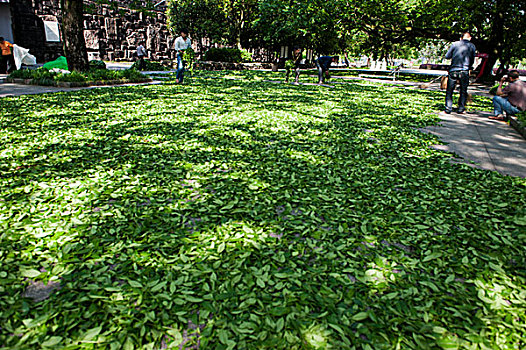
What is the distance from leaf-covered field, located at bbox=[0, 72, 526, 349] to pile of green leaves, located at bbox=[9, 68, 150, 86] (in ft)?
26.9

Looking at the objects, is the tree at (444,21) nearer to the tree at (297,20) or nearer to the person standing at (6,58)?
the tree at (297,20)

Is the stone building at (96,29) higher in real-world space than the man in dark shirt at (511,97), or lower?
higher

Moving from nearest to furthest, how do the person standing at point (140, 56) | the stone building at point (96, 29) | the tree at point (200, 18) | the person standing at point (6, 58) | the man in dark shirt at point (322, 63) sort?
the person standing at point (6, 58), the man in dark shirt at point (322, 63), the stone building at point (96, 29), the person standing at point (140, 56), the tree at point (200, 18)

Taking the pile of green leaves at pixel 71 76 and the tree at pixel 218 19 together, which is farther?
the tree at pixel 218 19

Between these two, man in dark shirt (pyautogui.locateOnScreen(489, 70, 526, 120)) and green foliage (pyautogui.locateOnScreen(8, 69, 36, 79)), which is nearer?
man in dark shirt (pyautogui.locateOnScreen(489, 70, 526, 120))

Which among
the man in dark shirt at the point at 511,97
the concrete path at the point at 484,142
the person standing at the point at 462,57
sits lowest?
the concrete path at the point at 484,142

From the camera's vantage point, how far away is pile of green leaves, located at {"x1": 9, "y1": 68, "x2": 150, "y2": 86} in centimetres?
1295

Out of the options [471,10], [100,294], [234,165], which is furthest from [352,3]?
[100,294]

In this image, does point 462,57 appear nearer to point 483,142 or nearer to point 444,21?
point 483,142

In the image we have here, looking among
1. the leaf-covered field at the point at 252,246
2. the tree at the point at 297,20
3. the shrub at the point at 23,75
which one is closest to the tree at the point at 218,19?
the tree at the point at 297,20

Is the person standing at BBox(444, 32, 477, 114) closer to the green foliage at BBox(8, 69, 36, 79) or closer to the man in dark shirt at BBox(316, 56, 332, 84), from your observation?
the man in dark shirt at BBox(316, 56, 332, 84)

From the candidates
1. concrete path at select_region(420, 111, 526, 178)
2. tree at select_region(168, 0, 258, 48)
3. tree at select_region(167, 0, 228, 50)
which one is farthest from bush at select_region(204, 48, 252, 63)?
concrete path at select_region(420, 111, 526, 178)

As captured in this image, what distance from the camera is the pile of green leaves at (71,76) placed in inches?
510

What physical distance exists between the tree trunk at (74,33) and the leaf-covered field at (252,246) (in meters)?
9.46
